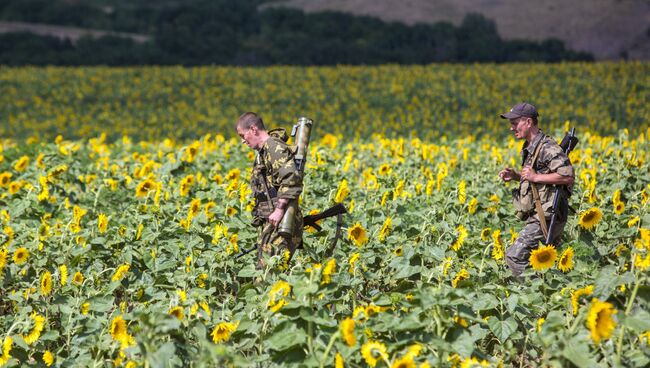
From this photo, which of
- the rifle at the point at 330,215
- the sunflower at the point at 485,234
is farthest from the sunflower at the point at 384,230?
the sunflower at the point at 485,234

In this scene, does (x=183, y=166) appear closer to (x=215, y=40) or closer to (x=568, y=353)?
(x=568, y=353)

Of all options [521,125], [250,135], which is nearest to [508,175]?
[521,125]

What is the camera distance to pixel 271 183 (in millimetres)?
5469

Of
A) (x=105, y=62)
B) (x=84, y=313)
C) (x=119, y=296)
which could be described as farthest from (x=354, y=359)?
(x=105, y=62)

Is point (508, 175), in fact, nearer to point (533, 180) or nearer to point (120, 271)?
point (533, 180)

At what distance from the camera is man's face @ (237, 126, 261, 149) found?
17.4 ft

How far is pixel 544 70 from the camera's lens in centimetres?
2523

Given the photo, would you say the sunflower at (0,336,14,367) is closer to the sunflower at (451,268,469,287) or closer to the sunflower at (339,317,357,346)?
the sunflower at (339,317,357,346)

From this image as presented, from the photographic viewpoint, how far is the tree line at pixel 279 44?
34844 mm

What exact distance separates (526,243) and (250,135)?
7.21 ft

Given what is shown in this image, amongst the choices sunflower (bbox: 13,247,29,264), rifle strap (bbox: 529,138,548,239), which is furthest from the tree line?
sunflower (bbox: 13,247,29,264)

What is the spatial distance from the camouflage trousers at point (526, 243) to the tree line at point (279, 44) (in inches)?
1138

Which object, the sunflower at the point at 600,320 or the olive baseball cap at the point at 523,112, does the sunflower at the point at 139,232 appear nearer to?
the olive baseball cap at the point at 523,112

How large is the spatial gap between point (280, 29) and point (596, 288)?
38240mm
